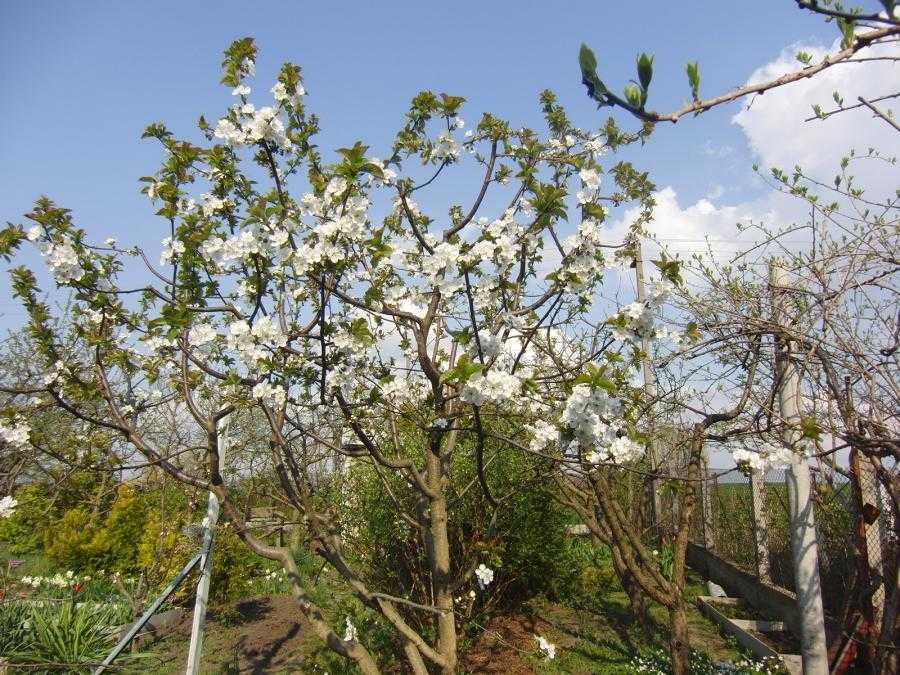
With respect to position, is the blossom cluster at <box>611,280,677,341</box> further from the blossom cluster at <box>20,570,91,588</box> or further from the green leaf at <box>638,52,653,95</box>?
the blossom cluster at <box>20,570,91,588</box>

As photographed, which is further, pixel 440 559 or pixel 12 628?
pixel 12 628

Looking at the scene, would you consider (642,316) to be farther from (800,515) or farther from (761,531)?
(761,531)

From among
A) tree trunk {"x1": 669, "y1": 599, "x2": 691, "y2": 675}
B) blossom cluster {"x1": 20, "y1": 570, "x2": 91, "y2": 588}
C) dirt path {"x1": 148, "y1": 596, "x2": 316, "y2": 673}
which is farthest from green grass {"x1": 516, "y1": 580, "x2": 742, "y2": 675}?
blossom cluster {"x1": 20, "y1": 570, "x2": 91, "y2": 588}

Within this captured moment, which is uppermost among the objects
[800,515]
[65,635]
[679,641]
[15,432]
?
[15,432]

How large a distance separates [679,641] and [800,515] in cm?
103

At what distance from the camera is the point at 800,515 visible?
11.4 ft

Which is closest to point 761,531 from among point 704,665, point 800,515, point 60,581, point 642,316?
point 704,665

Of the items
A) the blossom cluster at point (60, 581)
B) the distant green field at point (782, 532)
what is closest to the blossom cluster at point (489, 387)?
the distant green field at point (782, 532)

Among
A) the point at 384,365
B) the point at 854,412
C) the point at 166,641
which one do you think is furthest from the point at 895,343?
the point at 166,641

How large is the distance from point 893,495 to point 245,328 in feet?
10.4

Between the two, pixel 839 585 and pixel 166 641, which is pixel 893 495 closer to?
pixel 839 585

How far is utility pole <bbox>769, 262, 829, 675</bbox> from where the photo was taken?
312cm

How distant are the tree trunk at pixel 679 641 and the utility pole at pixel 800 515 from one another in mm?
619

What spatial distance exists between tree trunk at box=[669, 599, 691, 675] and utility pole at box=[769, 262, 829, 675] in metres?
Answer: 0.62
